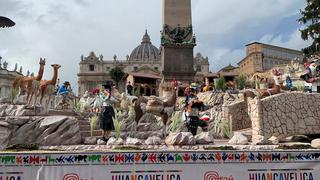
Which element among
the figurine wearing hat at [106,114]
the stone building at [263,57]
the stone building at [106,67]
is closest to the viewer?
the figurine wearing hat at [106,114]

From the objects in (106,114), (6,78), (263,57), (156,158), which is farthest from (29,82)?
(263,57)

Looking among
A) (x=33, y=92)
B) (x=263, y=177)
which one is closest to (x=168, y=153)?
(x=263, y=177)

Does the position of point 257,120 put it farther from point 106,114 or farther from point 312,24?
point 312,24

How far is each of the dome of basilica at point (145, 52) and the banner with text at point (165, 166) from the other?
108 metres

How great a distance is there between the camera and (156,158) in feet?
16.9

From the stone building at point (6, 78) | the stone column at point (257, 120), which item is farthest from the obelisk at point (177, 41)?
the stone building at point (6, 78)

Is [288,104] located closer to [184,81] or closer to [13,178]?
[13,178]

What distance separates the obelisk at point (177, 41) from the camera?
106 feet

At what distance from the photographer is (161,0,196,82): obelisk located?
3231 cm

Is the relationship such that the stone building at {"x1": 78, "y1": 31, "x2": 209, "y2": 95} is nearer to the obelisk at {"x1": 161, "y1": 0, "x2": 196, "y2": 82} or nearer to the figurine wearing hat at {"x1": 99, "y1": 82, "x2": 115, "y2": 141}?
the obelisk at {"x1": 161, "y1": 0, "x2": 196, "y2": 82}

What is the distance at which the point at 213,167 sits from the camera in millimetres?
5207

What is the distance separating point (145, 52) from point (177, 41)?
86.9m

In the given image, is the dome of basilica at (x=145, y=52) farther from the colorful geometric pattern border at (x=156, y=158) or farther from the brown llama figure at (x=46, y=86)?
the colorful geometric pattern border at (x=156, y=158)

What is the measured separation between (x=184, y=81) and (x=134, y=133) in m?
19.7
